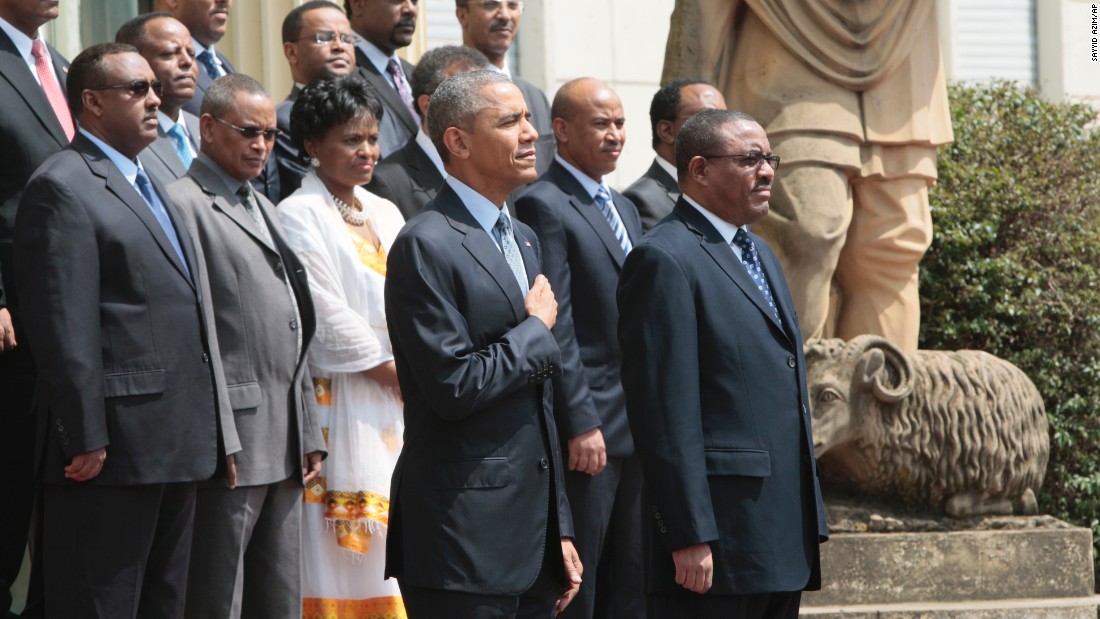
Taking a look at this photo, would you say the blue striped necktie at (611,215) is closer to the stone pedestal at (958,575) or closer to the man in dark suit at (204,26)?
the stone pedestal at (958,575)

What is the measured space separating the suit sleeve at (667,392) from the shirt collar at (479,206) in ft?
1.38

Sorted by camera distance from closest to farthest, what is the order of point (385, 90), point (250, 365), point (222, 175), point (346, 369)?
point (250, 365), point (222, 175), point (346, 369), point (385, 90)

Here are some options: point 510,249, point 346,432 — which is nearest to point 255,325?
point 346,432

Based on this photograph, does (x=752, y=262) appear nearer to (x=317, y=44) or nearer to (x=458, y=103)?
(x=458, y=103)

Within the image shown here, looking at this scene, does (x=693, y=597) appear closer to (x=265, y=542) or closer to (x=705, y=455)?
(x=705, y=455)

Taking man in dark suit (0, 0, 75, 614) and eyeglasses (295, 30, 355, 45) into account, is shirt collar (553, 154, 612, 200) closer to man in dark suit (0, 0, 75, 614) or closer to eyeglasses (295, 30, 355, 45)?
eyeglasses (295, 30, 355, 45)

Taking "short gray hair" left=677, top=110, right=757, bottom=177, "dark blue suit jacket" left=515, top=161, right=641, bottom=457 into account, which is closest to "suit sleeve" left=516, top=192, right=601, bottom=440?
"dark blue suit jacket" left=515, top=161, right=641, bottom=457

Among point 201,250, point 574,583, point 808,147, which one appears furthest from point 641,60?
point 574,583

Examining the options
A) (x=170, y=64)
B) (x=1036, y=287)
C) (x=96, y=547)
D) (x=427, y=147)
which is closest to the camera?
(x=96, y=547)

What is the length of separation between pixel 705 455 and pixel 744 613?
1.44 feet

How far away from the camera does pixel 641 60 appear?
12820 millimetres

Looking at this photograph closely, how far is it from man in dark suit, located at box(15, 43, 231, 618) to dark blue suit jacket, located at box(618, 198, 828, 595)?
1.25m

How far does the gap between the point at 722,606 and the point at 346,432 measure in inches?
63.3

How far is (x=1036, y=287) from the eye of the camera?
30.2 feet
